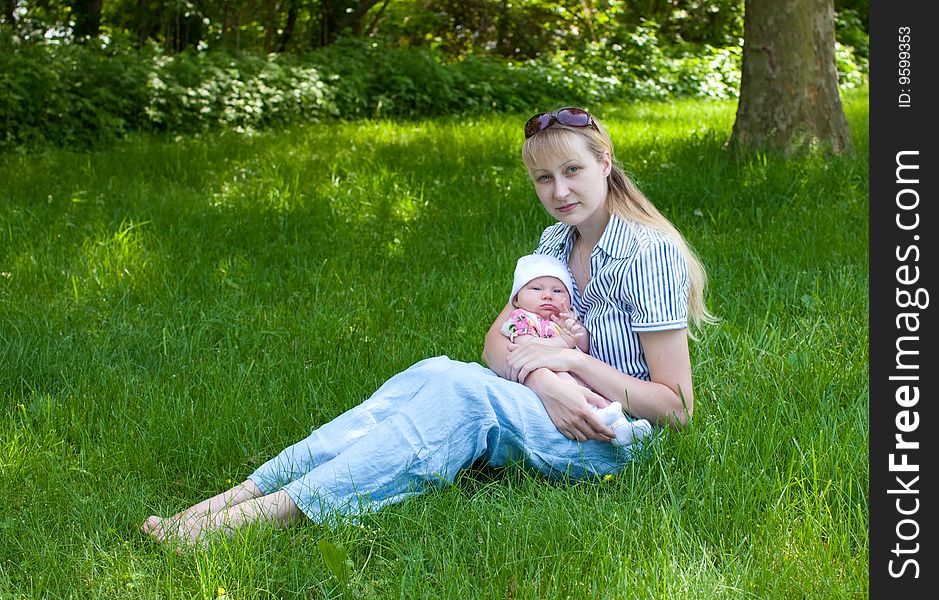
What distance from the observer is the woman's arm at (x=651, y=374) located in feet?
9.50

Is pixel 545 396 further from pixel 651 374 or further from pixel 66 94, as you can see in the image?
pixel 66 94

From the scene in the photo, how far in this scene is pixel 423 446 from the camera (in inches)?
111

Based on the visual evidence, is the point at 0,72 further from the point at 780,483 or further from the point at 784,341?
the point at 780,483

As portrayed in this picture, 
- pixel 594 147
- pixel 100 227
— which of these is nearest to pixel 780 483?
pixel 594 147

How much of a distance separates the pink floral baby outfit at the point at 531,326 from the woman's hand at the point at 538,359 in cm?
6

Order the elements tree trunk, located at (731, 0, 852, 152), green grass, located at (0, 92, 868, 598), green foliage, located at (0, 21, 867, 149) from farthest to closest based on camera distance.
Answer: green foliage, located at (0, 21, 867, 149), tree trunk, located at (731, 0, 852, 152), green grass, located at (0, 92, 868, 598)

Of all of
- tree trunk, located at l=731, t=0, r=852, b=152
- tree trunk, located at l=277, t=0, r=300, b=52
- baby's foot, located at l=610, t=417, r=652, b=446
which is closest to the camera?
baby's foot, located at l=610, t=417, r=652, b=446

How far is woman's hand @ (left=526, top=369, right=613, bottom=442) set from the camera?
2.86m

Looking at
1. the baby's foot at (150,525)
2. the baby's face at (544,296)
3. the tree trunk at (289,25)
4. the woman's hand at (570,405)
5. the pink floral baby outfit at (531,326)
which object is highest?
the tree trunk at (289,25)

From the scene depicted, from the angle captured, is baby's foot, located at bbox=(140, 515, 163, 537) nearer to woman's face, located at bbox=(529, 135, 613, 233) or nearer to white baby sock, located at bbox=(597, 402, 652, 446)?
white baby sock, located at bbox=(597, 402, 652, 446)

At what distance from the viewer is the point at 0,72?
929cm
